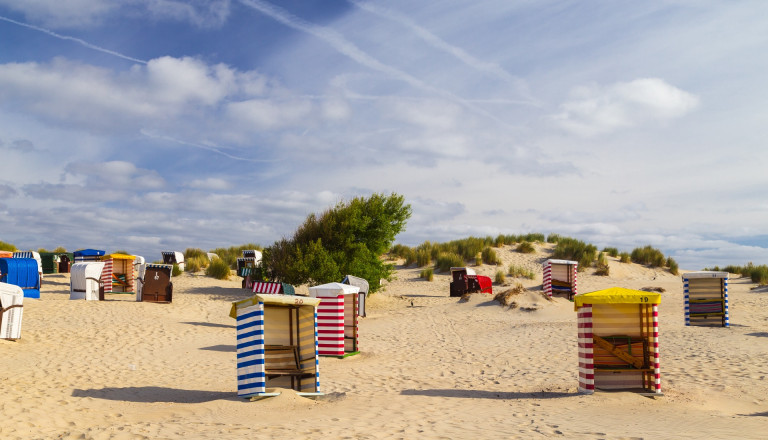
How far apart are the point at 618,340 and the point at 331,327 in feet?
22.9

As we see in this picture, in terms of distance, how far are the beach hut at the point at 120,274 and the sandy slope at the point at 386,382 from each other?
411 cm

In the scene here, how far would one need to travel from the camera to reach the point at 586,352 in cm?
940

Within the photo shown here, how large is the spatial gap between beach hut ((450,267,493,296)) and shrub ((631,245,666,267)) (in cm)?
1695

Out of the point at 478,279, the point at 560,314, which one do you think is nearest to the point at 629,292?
the point at 560,314

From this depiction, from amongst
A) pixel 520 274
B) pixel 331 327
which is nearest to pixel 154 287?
pixel 331 327

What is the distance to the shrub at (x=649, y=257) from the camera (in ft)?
128

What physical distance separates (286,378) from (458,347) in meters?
6.68

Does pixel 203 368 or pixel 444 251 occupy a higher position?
pixel 444 251

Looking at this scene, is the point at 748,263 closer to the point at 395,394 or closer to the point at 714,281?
the point at 714,281

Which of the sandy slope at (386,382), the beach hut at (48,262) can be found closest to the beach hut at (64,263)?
the beach hut at (48,262)

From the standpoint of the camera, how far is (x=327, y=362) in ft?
45.1

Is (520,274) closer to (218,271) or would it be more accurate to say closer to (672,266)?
(672,266)

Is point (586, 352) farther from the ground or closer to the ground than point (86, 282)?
closer to the ground

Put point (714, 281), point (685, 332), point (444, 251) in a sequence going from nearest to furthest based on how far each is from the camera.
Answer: point (685, 332) → point (714, 281) → point (444, 251)
